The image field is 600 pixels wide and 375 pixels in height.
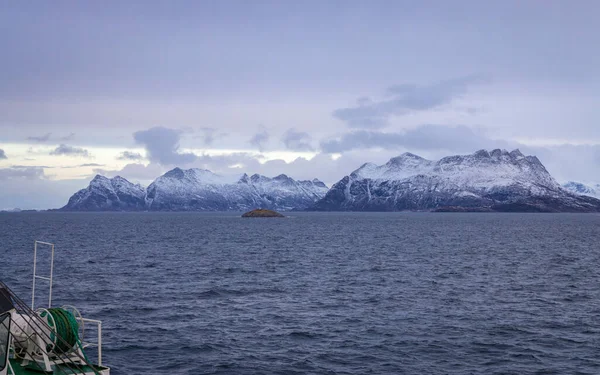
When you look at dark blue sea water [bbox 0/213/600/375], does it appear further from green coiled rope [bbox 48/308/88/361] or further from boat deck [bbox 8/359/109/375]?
boat deck [bbox 8/359/109/375]

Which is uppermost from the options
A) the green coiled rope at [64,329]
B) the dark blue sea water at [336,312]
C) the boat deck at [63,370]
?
the green coiled rope at [64,329]

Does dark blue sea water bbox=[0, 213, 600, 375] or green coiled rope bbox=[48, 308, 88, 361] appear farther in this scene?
dark blue sea water bbox=[0, 213, 600, 375]

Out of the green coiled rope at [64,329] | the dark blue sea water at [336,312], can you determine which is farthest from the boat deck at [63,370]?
the dark blue sea water at [336,312]

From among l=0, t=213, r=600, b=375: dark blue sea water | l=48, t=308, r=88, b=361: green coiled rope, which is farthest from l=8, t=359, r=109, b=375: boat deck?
l=0, t=213, r=600, b=375: dark blue sea water

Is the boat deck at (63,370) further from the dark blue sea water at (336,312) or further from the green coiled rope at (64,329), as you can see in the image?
the dark blue sea water at (336,312)

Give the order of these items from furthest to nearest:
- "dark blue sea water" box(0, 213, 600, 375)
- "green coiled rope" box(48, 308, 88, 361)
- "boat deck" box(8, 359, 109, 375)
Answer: "dark blue sea water" box(0, 213, 600, 375) < "green coiled rope" box(48, 308, 88, 361) < "boat deck" box(8, 359, 109, 375)

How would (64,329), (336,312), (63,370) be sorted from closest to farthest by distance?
(63,370) → (64,329) → (336,312)

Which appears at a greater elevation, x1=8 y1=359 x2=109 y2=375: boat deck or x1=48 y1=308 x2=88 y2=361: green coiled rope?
x1=48 y1=308 x2=88 y2=361: green coiled rope

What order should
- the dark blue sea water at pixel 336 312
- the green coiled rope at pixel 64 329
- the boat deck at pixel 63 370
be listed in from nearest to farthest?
the boat deck at pixel 63 370
the green coiled rope at pixel 64 329
the dark blue sea water at pixel 336 312

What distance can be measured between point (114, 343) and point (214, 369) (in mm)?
9436

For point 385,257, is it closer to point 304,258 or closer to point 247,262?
point 304,258

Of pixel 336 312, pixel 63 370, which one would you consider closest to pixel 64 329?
pixel 63 370

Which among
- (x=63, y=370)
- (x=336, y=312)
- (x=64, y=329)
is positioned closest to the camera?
(x=63, y=370)

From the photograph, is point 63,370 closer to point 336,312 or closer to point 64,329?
point 64,329
